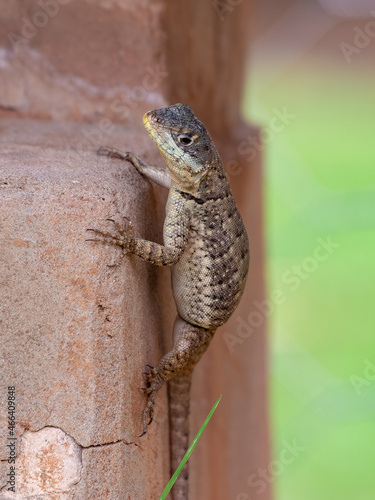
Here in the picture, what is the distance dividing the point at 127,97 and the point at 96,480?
1633 millimetres

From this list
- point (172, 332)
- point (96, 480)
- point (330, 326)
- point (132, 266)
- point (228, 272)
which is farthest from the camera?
point (330, 326)

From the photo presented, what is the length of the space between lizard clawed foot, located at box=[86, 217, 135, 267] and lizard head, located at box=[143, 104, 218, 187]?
1.14 ft

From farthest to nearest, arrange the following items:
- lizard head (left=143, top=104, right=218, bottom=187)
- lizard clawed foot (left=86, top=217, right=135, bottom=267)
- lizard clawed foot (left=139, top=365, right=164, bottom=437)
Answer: lizard head (left=143, top=104, right=218, bottom=187) < lizard clawed foot (left=139, top=365, right=164, bottom=437) < lizard clawed foot (left=86, top=217, right=135, bottom=267)

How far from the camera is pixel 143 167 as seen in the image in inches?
93.2

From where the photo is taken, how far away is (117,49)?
2900 mm

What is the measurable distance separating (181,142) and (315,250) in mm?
3784

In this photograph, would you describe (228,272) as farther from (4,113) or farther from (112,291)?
(4,113)

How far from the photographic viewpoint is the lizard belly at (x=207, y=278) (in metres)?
2.30

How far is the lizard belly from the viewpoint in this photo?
7.55 ft

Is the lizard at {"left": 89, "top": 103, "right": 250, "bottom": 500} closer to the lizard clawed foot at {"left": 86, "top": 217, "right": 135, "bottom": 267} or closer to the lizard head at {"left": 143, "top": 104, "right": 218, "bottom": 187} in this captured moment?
the lizard head at {"left": 143, "top": 104, "right": 218, "bottom": 187}

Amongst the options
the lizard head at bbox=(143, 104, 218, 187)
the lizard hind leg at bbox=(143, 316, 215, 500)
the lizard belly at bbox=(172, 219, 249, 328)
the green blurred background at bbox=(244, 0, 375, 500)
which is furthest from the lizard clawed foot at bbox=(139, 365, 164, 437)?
the green blurred background at bbox=(244, 0, 375, 500)

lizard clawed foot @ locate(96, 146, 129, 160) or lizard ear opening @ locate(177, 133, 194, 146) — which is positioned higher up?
lizard ear opening @ locate(177, 133, 194, 146)

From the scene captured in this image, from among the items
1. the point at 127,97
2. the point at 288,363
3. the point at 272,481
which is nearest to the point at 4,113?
the point at 127,97

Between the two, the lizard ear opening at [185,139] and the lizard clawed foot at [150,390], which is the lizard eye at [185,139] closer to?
the lizard ear opening at [185,139]
